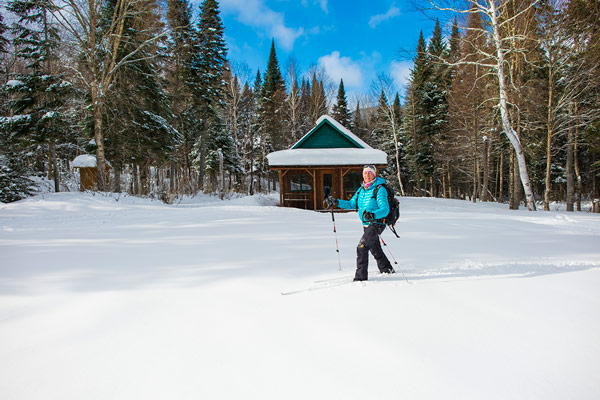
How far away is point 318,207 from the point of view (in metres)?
16.2

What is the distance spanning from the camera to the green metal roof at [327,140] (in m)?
17.5

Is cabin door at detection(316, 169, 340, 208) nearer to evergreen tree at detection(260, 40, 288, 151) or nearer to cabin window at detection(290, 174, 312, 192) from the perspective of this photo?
cabin window at detection(290, 174, 312, 192)

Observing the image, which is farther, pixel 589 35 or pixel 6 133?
pixel 6 133

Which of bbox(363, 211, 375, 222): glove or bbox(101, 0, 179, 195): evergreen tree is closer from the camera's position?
bbox(363, 211, 375, 222): glove

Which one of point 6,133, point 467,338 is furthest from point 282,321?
point 6,133

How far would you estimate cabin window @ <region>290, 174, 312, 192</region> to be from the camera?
17500mm

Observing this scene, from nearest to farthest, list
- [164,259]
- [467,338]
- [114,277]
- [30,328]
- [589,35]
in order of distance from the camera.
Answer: [467,338] < [30,328] < [114,277] < [164,259] < [589,35]

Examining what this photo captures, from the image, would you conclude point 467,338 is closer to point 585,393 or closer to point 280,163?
point 585,393

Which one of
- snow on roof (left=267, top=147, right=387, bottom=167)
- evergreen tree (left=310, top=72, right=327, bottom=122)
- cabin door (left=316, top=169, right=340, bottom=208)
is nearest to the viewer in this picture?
snow on roof (left=267, top=147, right=387, bottom=167)

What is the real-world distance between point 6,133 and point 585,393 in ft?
79.2

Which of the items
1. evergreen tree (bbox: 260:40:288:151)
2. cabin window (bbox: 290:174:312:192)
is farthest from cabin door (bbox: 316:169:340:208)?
evergreen tree (bbox: 260:40:288:151)

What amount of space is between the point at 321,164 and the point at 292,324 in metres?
12.6

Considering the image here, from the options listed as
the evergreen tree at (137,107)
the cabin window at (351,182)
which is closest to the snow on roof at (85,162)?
the evergreen tree at (137,107)

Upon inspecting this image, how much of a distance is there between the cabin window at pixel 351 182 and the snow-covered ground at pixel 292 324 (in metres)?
11.8
